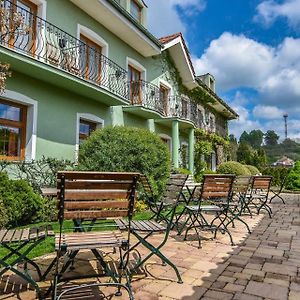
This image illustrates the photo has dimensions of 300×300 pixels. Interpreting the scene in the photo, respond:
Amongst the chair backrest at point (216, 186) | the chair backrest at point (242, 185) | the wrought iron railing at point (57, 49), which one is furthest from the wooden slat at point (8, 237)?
the chair backrest at point (242, 185)

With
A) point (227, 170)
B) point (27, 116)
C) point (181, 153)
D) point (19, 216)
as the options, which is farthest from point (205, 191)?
point (227, 170)

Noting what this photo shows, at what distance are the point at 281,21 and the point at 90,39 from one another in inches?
362

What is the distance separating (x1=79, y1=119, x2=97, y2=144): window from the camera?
1034cm

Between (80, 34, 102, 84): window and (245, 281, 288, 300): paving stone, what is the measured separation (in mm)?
8692

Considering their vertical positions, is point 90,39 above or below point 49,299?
above

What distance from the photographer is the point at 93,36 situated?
10.7 metres

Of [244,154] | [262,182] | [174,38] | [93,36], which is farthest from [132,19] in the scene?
[244,154]

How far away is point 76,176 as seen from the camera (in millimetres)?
2455

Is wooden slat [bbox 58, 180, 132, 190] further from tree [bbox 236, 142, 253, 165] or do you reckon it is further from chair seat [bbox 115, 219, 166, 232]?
tree [bbox 236, 142, 253, 165]

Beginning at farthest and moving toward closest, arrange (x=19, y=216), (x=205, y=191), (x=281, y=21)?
(x=281, y=21), (x=19, y=216), (x=205, y=191)

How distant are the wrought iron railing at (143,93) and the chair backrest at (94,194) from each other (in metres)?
10.4

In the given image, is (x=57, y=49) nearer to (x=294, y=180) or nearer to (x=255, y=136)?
(x=294, y=180)

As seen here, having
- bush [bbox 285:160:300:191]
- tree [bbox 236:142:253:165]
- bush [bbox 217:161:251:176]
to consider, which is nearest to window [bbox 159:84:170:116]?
bush [bbox 217:161:251:176]

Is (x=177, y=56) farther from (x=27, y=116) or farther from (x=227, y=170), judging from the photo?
(x=27, y=116)
